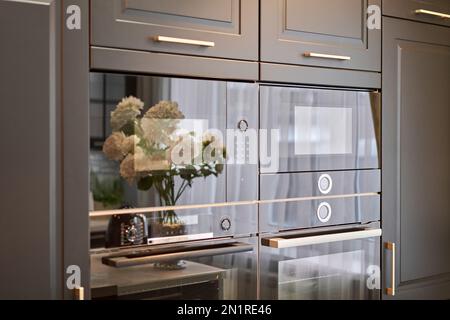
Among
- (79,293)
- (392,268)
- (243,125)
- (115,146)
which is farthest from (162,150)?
(392,268)

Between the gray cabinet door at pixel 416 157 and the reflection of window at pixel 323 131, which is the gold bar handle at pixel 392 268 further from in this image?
the reflection of window at pixel 323 131

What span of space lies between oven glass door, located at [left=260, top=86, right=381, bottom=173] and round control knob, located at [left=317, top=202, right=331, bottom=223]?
12 cm

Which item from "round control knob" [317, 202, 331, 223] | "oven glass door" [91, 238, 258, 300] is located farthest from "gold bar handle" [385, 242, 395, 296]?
"oven glass door" [91, 238, 258, 300]

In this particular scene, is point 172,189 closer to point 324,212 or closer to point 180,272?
point 180,272

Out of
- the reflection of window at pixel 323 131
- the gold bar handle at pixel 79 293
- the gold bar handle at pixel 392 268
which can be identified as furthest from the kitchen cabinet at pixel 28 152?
Result: the gold bar handle at pixel 392 268

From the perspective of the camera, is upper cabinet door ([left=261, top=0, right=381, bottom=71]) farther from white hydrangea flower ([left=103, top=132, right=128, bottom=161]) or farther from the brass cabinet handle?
white hydrangea flower ([left=103, top=132, right=128, bottom=161])

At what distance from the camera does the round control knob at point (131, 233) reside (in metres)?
1.67

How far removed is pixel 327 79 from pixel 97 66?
0.77 meters

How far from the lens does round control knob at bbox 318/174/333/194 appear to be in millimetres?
2043

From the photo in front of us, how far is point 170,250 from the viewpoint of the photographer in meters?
1.74

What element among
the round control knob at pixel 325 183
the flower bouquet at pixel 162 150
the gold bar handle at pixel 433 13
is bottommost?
the round control knob at pixel 325 183

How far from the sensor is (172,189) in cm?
174

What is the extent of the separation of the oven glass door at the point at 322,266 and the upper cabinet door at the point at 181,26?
580mm
